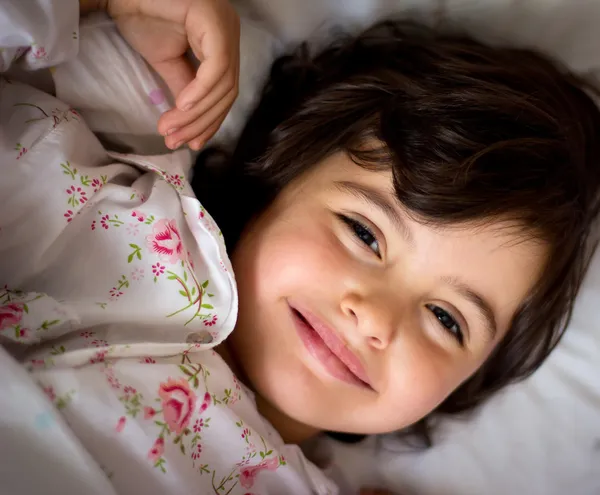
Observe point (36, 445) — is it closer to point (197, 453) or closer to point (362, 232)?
point (197, 453)

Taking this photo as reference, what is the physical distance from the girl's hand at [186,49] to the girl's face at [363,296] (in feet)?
0.55

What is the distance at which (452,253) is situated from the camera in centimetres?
75

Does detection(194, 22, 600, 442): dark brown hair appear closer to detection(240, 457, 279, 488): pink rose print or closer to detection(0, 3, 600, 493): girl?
detection(0, 3, 600, 493): girl

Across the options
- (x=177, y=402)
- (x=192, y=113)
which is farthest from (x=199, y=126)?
(x=177, y=402)

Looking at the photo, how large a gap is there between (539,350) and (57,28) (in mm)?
882

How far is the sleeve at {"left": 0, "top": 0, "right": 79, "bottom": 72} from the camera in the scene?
25.2 inches

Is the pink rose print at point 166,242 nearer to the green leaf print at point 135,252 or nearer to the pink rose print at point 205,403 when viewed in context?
the green leaf print at point 135,252

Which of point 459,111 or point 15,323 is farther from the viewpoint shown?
point 459,111

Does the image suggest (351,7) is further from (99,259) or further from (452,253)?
(99,259)

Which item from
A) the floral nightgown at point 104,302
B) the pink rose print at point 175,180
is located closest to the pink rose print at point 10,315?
the floral nightgown at point 104,302

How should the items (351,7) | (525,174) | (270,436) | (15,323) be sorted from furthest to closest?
(351,7) → (270,436) → (525,174) → (15,323)

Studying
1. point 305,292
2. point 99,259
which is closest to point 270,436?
point 305,292

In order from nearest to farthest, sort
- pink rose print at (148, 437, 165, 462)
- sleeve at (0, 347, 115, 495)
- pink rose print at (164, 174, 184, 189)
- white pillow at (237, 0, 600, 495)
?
sleeve at (0, 347, 115, 495)
pink rose print at (148, 437, 165, 462)
pink rose print at (164, 174, 184, 189)
white pillow at (237, 0, 600, 495)

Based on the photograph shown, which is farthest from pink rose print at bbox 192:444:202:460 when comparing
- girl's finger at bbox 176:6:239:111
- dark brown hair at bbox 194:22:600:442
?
girl's finger at bbox 176:6:239:111
